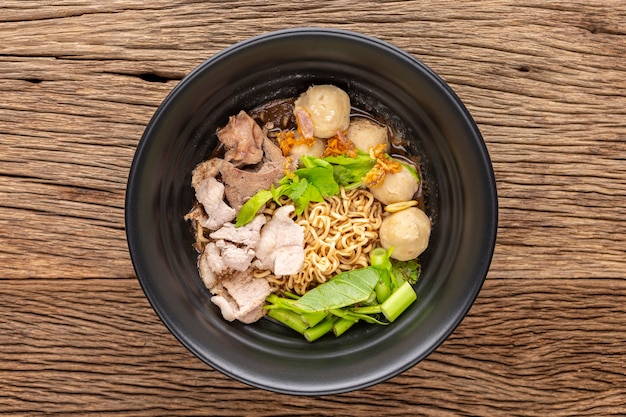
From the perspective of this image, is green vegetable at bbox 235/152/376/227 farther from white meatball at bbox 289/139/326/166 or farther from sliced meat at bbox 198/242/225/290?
sliced meat at bbox 198/242/225/290

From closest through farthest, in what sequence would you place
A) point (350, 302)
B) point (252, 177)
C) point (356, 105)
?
point (350, 302), point (252, 177), point (356, 105)

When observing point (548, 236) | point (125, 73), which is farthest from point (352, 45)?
point (548, 236)

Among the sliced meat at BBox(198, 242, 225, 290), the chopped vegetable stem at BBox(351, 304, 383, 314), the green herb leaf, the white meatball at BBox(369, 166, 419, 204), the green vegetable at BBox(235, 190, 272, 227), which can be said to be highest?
the green herb leaf

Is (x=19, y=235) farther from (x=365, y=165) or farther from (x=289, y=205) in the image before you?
(x=365, y=165)

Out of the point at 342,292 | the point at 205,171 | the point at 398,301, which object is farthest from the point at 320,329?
the point at 205,171

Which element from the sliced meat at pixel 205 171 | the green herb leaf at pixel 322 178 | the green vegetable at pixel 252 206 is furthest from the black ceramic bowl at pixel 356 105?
the green herb leaf at pixel 322 178

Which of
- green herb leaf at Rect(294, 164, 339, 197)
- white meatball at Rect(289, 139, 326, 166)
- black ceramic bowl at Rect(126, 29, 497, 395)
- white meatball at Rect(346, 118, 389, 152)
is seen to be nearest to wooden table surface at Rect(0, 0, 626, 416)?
black ceramic bowl at Rect(126, 29, 497, 395)

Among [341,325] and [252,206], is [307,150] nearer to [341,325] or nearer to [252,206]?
[252,206]
